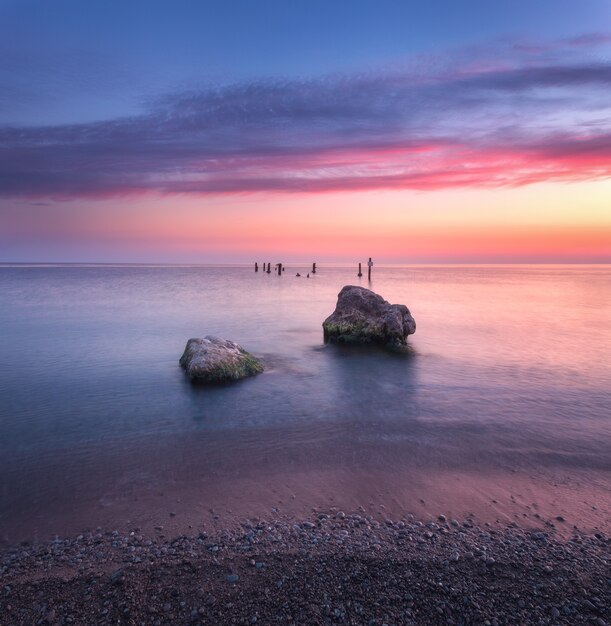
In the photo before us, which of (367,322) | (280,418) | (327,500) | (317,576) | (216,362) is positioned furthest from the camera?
(367,322)

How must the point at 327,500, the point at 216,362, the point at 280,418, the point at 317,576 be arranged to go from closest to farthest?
the point at 317,576 → the point at 327,500 → the point at 280,418 → the point at 216,362

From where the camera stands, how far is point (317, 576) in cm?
434

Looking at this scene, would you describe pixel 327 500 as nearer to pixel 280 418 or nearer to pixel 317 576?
pixel 317 576

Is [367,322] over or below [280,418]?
over

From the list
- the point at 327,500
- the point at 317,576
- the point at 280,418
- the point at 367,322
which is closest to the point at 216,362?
the point at 280,418

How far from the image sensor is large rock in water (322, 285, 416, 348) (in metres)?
17.5

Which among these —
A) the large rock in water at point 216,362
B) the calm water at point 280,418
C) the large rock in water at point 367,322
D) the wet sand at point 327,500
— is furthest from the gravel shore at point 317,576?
the large rock in water at point 367,322

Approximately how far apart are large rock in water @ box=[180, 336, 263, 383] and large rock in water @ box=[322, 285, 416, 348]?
5.59m

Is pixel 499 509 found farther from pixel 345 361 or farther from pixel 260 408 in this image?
pixel 345 361

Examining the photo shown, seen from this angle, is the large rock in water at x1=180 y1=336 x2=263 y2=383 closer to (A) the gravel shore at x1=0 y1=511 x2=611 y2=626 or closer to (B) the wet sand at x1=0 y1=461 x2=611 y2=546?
(B) the wet sand at x1=0 y1=461 x2=611 y2=546

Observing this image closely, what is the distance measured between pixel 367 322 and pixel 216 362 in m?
7.88

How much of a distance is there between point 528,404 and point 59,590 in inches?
401

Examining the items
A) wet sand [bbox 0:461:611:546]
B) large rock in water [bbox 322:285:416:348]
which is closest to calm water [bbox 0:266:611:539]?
wet sand [bbox 0:461:611:546]

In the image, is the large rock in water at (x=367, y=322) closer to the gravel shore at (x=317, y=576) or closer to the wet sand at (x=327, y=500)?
the wet sand at (x=327, y=500)
